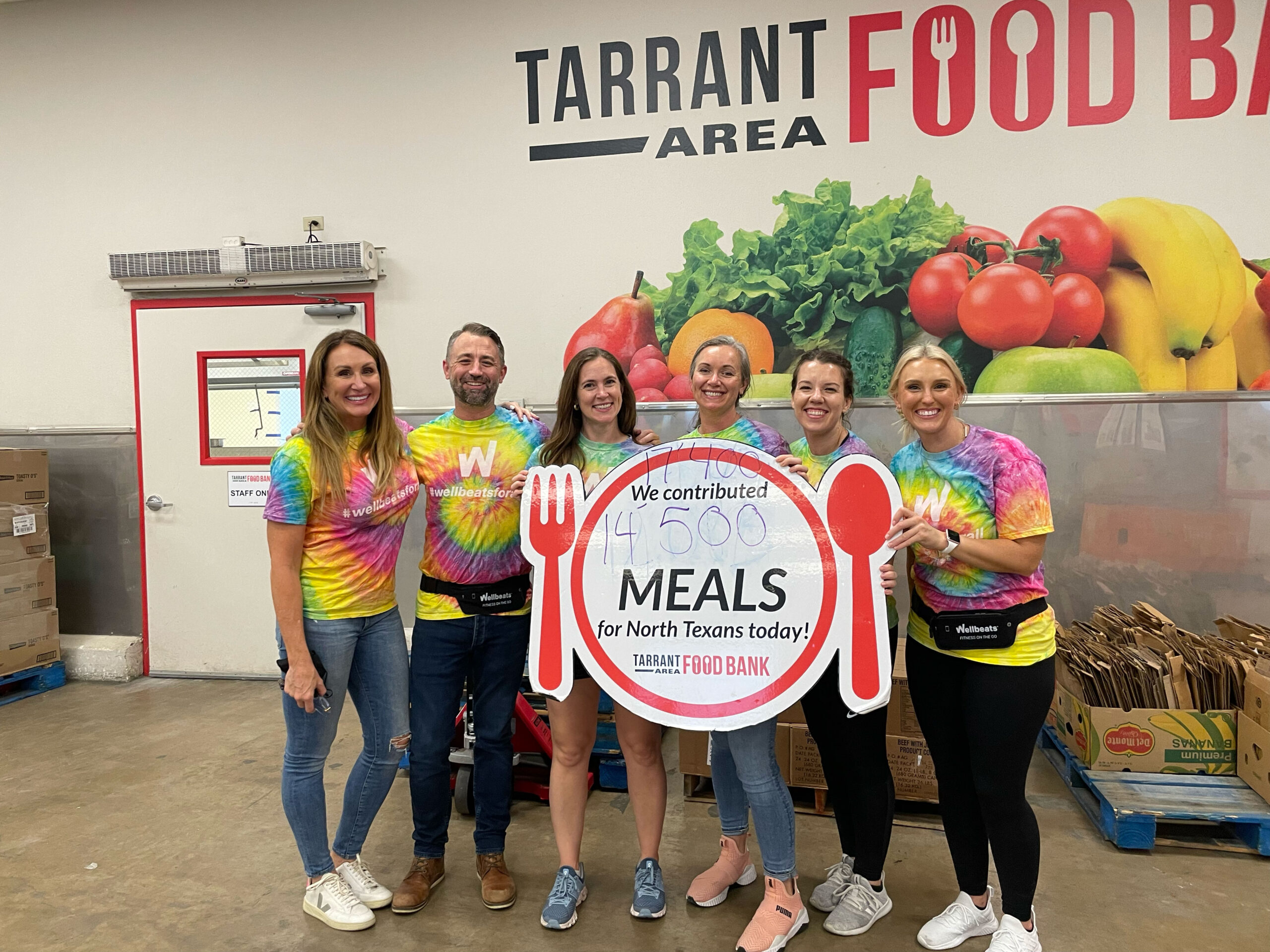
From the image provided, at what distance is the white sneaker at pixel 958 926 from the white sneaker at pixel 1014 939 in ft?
0.33

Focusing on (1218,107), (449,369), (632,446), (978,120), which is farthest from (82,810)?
(1218,107)

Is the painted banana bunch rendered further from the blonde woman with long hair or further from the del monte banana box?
the blonde woman with long hair

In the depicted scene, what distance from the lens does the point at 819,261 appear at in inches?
145

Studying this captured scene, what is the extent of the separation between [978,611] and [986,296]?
88.8 inches

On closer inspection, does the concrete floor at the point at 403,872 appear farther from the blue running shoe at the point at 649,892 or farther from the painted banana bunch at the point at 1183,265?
the painted banana bunch at the point at 1183,265

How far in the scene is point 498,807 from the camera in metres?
2.24

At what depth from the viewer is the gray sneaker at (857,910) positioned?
2039 mm

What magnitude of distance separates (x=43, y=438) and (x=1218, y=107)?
6.18 metres

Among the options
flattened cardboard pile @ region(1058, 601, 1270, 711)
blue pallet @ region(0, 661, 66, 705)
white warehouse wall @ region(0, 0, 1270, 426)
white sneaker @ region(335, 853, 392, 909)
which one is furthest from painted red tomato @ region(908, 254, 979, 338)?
blue pallet @ region(0, 661, 66, 705)

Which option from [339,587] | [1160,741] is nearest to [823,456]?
[339,587]

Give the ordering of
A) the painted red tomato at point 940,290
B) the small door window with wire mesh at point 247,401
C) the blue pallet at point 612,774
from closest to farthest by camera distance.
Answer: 1. the blue pallet at point 612,774
2. the painted red tomato at point 940,290
3. the small door window with wire mesh at point 247,401

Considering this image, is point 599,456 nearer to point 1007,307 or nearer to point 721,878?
point 721,878

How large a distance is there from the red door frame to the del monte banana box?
374cm

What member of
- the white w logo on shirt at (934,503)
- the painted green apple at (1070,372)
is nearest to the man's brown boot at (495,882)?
the white w logo on shirt at (934,503)
